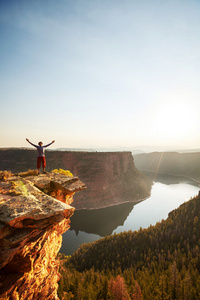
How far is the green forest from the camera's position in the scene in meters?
13.0

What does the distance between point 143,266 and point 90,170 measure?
41.9 metres

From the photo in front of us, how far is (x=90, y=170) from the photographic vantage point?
59.3 m

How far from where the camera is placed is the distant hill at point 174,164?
13862cm

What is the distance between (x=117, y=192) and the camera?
61.1 m

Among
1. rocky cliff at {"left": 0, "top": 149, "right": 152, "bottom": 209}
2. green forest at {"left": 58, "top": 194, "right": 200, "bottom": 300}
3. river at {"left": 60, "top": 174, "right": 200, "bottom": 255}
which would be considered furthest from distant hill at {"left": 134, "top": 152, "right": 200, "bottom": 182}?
green forest at {"left": 58, "top": 194, "right": 200, "bottom": 300}

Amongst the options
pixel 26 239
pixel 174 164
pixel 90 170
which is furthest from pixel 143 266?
pixel 174 164

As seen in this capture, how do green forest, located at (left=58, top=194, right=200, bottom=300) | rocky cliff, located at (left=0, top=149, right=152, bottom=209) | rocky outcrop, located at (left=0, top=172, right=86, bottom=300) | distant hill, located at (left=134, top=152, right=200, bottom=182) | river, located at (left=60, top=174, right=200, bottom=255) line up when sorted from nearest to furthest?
rocky outcrop, located at (left=0, top=172, right=86, bottom=300), green forest, located at (left=58, top=194, right=200, bottom=300), river, located at (left=60, top=174, right=200, bottom=255), rocky cliff, located at (left=0, top=149, right=152, bottom=209), distant hill, located at (left=134, top=152, right=200, bottom=182)

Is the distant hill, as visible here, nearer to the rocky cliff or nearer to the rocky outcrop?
the rocky cliff

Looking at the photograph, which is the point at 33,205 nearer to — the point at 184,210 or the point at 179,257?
the point at 179,257

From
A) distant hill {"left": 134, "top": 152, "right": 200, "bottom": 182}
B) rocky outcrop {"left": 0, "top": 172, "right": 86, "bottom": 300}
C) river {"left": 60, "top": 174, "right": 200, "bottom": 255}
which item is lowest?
river {"left": 60, "top": 174, "right": 200, "bottom": 255}

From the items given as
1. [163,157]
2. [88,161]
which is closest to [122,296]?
[88,161]

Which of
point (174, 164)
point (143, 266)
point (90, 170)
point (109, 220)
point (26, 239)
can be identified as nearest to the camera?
point (26, 239)

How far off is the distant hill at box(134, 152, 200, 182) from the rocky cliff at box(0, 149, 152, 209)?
90961 millimetres

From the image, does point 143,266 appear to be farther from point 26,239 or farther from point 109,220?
point 109,220
